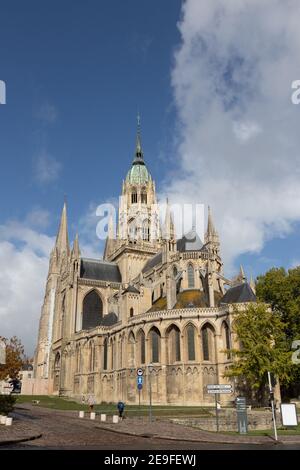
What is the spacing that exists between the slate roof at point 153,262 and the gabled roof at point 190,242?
4236 millimetres

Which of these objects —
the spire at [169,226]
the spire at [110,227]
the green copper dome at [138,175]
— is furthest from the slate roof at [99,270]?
the green copper dome at [138,175]

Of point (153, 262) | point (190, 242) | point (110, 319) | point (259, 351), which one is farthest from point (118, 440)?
point (153, 262)

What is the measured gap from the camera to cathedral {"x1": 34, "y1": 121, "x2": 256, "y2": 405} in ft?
144

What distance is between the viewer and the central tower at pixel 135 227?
73.3 m

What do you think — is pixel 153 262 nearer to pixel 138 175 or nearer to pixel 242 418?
pixel 138 175

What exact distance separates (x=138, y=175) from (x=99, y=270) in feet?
77.3

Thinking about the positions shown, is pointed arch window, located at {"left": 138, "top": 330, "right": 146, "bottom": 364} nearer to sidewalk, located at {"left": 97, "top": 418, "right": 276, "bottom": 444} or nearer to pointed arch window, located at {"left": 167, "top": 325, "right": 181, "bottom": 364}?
pointed arch window, located at {"left": 167, "top": 325, "right": 181, "bottom": 364}

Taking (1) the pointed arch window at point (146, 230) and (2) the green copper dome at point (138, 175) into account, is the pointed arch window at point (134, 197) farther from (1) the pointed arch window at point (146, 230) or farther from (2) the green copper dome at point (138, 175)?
(1) the pointed arch window at point (146, 230)

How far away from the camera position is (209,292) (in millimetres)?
47219

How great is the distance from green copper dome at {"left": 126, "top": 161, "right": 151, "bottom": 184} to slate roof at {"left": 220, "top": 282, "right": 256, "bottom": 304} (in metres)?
43.5

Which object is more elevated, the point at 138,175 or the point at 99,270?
the point at 138,175

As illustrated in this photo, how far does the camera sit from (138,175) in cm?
8706

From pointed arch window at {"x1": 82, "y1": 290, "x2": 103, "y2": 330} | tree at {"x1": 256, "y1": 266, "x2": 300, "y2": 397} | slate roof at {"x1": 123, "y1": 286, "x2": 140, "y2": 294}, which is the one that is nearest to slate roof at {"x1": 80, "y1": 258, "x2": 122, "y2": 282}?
pointed arch window at {"x1": 82, "y1": 290, "x2": 103, "y2": 330}

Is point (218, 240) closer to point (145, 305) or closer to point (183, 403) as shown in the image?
point (145, 305)
